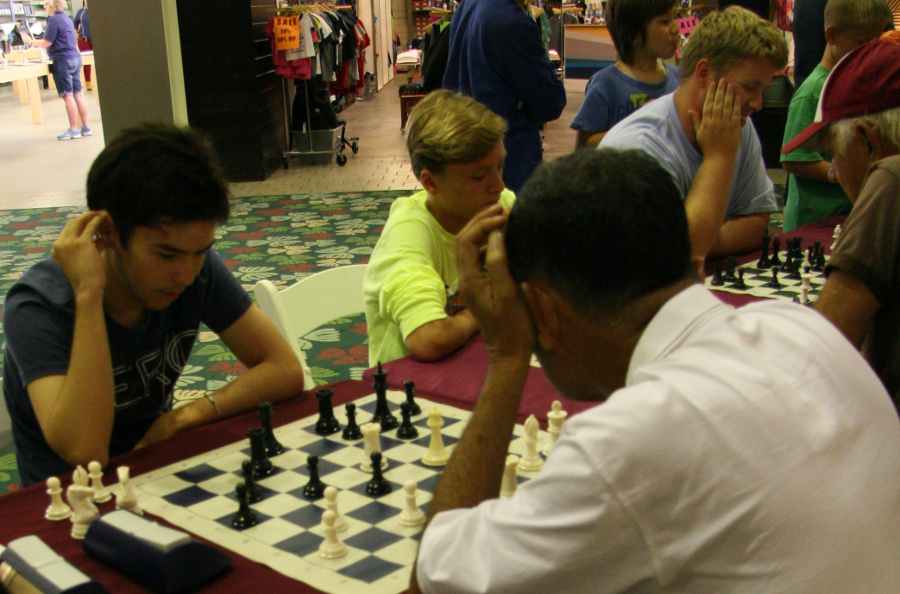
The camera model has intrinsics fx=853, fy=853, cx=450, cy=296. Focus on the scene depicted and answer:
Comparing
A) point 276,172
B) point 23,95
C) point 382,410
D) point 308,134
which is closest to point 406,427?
point 382,410

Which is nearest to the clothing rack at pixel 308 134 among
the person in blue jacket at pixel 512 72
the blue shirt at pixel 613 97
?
the person in blue jacket at pixel 512 72

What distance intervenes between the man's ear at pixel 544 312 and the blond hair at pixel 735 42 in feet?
5.32

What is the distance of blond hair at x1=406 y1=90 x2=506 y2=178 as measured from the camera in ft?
7.23

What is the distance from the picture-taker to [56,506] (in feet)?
4.49

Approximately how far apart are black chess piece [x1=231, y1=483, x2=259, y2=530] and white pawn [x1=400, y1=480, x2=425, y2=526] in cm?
23

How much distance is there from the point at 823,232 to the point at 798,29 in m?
3.28

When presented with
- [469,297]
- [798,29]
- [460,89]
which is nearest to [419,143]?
[469,297]

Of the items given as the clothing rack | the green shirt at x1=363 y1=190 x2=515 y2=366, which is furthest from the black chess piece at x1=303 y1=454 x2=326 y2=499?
the clothing rack

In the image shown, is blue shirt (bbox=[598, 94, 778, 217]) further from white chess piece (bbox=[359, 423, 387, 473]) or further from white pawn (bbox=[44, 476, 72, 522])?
white pawn (bbox=[44, 476, 72, 522])

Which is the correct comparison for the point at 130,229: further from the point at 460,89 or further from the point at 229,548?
the point at 460,89

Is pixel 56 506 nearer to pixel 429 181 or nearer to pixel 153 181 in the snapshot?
pixel 153 181

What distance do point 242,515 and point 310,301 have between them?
1.17 m

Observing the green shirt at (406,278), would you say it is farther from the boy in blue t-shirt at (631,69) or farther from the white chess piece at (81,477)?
the boy in blue t-shirt at (631,69)

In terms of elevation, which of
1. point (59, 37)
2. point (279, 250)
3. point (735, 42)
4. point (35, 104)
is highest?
point (59, 37)
